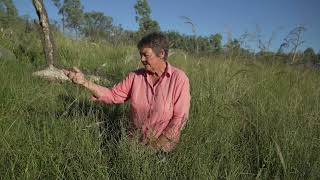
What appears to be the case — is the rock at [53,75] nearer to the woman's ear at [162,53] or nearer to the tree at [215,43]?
the tree at [215,43]

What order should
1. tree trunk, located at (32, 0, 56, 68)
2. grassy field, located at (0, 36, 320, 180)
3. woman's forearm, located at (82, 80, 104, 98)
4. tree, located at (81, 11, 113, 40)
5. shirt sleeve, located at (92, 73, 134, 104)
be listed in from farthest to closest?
tree, located at (81, 11, 113, 40) < tree trunk, located at (32, 0, 56, 68) < shirt sleeve, located at (92, 73, 134, 104) < woman's forearm, located at (82, 80, 104, 98) < grassy field, located at (0, 36, 320, 180)

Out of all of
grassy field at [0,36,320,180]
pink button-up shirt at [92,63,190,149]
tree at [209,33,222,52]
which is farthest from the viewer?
tree at [209,33,222,52]

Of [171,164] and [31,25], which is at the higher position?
[31,25]

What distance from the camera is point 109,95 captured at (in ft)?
13.3

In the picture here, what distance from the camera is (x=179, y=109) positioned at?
3.74 meters

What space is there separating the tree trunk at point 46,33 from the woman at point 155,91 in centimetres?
356

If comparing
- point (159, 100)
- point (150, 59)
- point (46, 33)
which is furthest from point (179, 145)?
point (46, 33)

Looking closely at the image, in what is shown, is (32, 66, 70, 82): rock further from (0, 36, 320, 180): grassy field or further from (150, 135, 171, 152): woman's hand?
(150, 135, 171, 152): woman's hand

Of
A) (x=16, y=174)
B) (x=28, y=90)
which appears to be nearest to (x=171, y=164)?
(x=16, y=174)

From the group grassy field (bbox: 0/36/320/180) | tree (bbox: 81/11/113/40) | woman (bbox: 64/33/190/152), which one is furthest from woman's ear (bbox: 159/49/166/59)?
tree (bbox: 81/11/113/40)

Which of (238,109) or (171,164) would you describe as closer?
(171,164)

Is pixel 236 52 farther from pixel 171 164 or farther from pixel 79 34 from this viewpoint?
pixel 79 34

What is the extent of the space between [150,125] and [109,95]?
0.59 meters

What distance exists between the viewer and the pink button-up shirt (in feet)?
12.1
